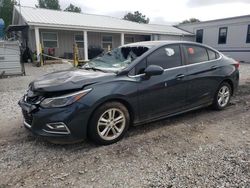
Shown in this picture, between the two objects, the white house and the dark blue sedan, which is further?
the white house

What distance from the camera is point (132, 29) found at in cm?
1856

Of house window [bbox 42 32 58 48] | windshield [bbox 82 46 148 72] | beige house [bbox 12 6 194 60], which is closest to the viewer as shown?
windshield [bbox 82 46 148 72]

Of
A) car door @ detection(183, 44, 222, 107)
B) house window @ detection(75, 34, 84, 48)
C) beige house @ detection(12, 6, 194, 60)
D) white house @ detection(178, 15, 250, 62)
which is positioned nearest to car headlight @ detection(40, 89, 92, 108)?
car door @ detection(183, 44, 222, 107)

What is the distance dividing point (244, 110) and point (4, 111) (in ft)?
18.1

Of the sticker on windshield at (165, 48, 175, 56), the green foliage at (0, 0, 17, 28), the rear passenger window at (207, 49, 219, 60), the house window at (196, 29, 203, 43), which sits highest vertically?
the green foliage at (0, 0, 17, 28)

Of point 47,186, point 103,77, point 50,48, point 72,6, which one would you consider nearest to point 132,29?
point 50,48

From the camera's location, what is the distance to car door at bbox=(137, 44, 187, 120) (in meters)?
3.68

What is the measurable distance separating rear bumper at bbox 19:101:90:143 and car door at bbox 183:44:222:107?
2.17m

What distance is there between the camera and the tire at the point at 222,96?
4882 millimetres

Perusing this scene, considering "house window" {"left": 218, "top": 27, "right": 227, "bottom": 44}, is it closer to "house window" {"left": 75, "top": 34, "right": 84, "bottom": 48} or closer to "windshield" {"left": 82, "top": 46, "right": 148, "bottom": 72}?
"house window" {"left": 75, "top": 34, "right": 84, "bottom": 48}

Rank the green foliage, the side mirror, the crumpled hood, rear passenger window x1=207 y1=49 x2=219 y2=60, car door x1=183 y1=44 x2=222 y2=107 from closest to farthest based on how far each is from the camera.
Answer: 1. the crumpled hood
2. the side mirror
3. car door x1=183 y1=44 x2=222 y2=107
4. rear passenger window x1=207 y1=49 x2=219 y2=60
5. the green foliage

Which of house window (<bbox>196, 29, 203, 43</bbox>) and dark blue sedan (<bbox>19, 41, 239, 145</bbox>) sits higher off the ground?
house window (<bbox>196, 29, 203, 43</bbox>)

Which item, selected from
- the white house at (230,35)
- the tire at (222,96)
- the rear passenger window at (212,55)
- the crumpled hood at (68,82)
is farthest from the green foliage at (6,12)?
the tire at (222,96)

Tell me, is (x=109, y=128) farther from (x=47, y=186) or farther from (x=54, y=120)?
(x=47, y=186)
